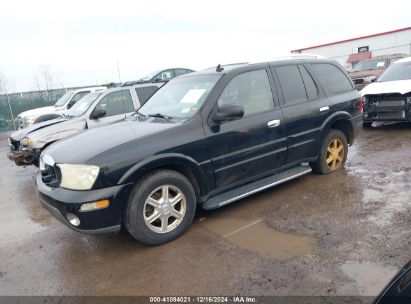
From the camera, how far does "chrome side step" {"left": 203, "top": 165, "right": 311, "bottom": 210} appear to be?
409 cm

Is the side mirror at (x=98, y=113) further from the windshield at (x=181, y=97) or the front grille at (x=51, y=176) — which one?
the front grille at (x=51, y=176)

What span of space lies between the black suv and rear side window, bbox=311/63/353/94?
0.02 m

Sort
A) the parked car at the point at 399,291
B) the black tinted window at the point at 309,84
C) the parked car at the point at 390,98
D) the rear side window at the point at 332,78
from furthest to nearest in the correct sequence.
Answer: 1. the parked car at the point at 390,98
2. the rear side window at the point at 332,78
3. the black tinted window at the point at 309,84
4. the parked car at the point at 399,291

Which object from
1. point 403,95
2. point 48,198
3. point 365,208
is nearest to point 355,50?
point 403,95

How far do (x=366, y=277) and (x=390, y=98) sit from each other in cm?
666

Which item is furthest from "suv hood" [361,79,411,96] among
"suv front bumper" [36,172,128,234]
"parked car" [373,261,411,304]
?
"parked car" [373,261,411,304]

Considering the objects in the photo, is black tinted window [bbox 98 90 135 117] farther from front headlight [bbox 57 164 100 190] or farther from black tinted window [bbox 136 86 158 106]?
front headlight [bbox 57 164 100 190]

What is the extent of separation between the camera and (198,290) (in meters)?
2.97

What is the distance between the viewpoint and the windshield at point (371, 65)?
13945 millimetres

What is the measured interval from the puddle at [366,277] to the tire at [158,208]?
1.68 metres

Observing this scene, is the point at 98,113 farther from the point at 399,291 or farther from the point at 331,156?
the point at 399,291

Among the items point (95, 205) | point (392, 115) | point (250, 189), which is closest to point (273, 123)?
point (250, 189)

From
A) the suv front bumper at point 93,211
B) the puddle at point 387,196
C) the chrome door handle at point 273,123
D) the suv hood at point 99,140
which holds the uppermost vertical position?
the suv hood at point 99,140

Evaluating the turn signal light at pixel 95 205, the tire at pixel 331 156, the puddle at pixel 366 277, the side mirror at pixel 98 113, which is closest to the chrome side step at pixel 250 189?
the tire at pixel 331 156
